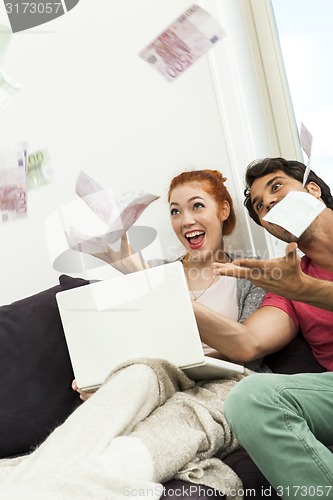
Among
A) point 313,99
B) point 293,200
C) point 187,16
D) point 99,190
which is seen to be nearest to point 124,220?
point 99,190

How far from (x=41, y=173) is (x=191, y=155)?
543mm

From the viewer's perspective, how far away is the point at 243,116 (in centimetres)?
260

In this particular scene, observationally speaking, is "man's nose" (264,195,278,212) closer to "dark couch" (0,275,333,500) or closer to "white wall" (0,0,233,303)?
"dark couch" (0,275,333,500)

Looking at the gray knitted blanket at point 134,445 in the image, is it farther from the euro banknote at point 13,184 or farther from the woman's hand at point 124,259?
the euro banknote at point 13,184

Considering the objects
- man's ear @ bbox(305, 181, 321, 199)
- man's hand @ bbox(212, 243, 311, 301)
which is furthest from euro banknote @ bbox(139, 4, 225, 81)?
man's hand @ bbox(212, 243, 311, 301)

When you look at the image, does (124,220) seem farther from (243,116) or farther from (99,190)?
(243,116)

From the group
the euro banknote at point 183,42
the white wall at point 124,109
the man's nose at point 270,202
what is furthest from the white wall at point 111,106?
the man's nose at point 270,202

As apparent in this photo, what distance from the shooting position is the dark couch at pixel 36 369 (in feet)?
6.40

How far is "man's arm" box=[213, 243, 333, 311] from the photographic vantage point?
1658 millimetres

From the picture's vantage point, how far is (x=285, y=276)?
1686 mm

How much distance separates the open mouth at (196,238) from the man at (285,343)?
0.18 m

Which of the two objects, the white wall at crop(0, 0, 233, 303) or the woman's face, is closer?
the woman's face

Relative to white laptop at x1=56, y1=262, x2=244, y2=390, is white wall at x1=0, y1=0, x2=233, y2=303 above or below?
above

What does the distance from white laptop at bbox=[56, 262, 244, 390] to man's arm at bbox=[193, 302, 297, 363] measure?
124mm
